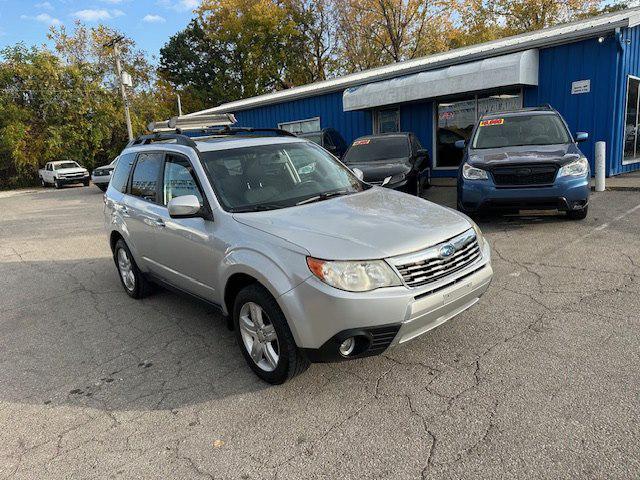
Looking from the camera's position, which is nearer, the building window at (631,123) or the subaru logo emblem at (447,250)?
the subaru logo emblem at (447,250)

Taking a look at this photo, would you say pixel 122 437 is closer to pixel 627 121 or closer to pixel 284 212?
pixel 284 212

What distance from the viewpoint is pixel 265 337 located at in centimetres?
322

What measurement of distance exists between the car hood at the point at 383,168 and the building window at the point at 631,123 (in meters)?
6.39

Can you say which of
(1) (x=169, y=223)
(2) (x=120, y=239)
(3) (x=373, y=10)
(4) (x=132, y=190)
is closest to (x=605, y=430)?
(1) (x=169, y=223)

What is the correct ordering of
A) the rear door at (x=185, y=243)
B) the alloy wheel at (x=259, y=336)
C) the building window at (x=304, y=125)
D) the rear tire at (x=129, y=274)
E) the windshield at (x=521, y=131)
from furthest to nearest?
the building window at (x=304, y=125)
the windshield at (x=521, y=131)
the rear tire at (x=129, y=274)
the rear door at (x=185, y=243)
the alloy wheel at (x=259, y=336)

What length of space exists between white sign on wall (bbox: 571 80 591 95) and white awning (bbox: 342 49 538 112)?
91cm

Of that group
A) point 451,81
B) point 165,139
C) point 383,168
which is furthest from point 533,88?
point 165,139

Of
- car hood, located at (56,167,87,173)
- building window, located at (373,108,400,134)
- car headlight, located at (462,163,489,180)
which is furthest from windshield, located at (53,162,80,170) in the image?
car headlight, located at (462,163,489,180)

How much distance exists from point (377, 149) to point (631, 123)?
23.1 feet

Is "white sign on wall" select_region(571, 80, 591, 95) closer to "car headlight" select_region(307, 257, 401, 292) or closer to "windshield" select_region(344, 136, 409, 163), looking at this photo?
"windshield" select_region(344, 136, 409, 163)

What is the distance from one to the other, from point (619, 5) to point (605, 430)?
150ft

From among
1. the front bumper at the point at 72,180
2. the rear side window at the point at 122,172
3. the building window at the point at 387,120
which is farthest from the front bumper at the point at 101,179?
the rear side window at the point at 122,172

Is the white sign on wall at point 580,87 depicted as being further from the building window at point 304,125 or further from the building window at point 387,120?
the building window at point 304,125

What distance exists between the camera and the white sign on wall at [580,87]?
11.2 meters
